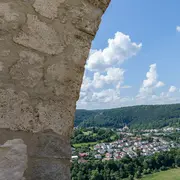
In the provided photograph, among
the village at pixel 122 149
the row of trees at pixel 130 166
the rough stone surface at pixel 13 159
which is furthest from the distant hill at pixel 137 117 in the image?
the rough stone surface at pixel 13 159

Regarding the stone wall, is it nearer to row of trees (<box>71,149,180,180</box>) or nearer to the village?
row of trees (<box>71,149,180,180</box>)

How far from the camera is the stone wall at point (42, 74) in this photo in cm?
113

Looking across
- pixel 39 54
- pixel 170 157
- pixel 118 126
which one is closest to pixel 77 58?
pixel 39 54

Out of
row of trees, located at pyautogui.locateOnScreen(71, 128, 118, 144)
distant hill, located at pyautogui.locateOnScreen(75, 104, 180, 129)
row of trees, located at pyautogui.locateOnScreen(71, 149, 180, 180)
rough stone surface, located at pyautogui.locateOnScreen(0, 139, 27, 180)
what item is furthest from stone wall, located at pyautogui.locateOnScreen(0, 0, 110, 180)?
distant hill, located at pyautogui.locateOnScreen(75, 104, 180, 129)

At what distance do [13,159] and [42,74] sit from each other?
42cm

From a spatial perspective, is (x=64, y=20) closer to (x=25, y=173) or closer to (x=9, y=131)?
(x=9, y=131)

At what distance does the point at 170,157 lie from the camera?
35.2 meters

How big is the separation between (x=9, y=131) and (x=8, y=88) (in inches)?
7.8

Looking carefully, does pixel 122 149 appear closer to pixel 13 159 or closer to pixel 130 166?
pixel 130 166

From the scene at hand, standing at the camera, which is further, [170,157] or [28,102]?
[170,157]

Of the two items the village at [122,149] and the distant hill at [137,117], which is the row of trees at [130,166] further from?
the distant hill at [137,117]

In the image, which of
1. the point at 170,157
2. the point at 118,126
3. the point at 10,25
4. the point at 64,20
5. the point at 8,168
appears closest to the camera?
the point at 8,168

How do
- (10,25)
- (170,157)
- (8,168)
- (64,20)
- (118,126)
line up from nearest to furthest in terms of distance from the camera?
1. (8,168)
2. (10,25)
3. (64,20)
4. (170,157)
5. (118,126)

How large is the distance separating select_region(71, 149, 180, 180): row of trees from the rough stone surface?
650 inches
